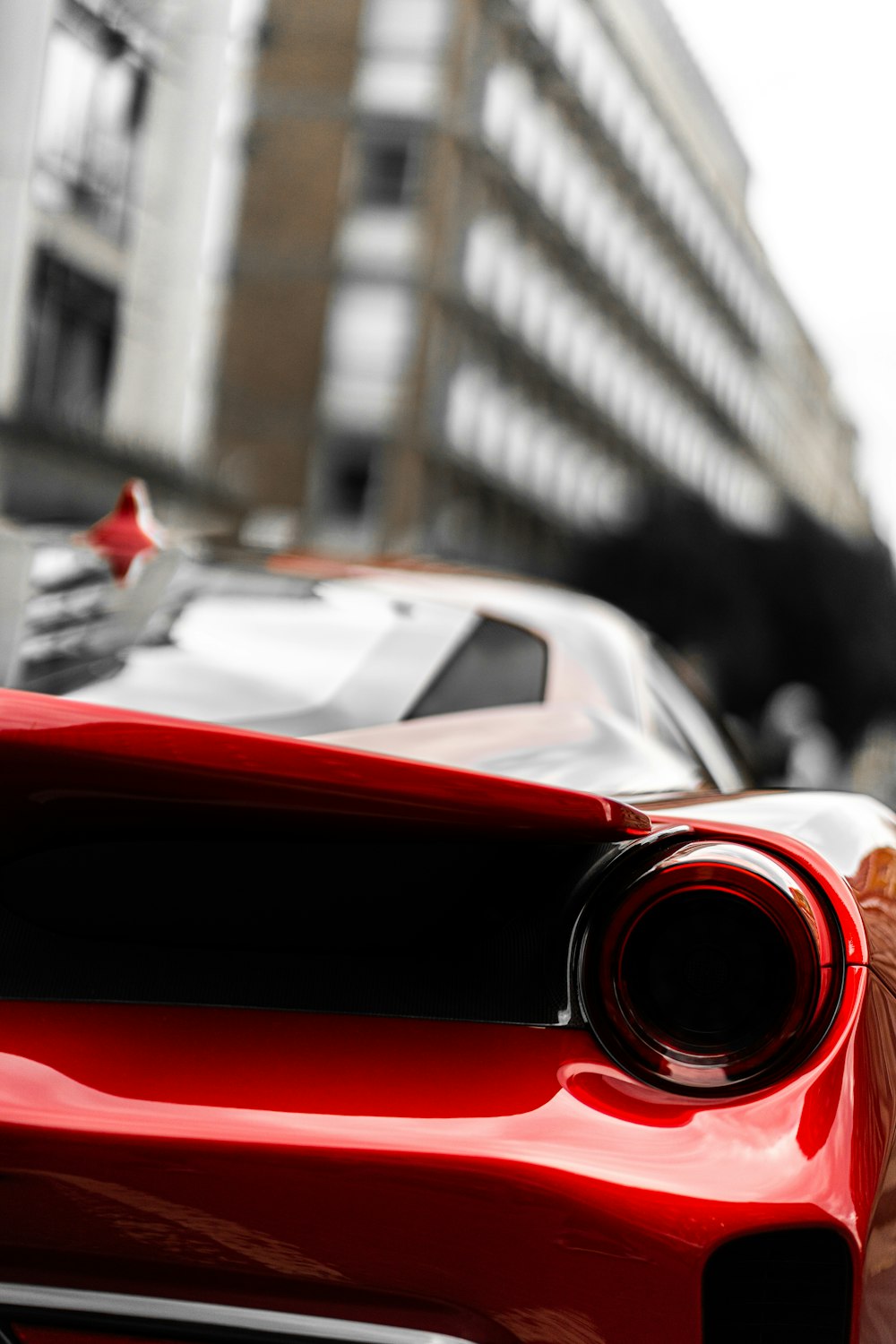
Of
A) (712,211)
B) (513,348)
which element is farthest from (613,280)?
(712,211)

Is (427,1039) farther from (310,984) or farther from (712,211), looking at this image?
(712,211)

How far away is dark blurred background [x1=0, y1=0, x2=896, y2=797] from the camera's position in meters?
20.3

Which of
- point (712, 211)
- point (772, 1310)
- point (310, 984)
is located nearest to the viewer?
point (772, 1310)

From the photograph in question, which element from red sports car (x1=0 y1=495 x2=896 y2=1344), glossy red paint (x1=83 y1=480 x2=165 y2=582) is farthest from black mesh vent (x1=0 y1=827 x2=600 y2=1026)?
glossy red paint (x1=83 y1=480 x2=165 y2=582)

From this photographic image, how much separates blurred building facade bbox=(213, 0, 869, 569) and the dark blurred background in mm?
79

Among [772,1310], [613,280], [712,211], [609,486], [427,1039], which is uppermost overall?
[712,211]

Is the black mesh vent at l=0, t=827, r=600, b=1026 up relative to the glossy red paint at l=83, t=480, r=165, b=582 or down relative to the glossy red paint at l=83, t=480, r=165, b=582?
down

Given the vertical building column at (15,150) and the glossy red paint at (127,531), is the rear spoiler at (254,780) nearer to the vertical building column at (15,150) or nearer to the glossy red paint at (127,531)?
the glossy red paint at (127,531)

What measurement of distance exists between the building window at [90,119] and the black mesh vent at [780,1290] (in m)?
18.2

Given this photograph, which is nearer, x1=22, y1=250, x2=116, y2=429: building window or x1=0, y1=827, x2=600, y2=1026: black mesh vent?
x1=0, y1=827, x2=600, y2=1026: black mesh vent

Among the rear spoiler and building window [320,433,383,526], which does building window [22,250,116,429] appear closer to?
building window [320,433,383,526]

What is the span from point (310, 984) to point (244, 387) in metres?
36.3

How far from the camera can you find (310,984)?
54.2 inches

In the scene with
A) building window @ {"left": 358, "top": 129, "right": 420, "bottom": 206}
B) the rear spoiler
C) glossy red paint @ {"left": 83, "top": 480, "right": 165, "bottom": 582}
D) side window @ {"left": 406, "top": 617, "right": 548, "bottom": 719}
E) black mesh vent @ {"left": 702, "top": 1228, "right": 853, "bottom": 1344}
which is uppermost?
building window @ {"left": 358, "top": 129, "right": 420, "bottom": 206}
